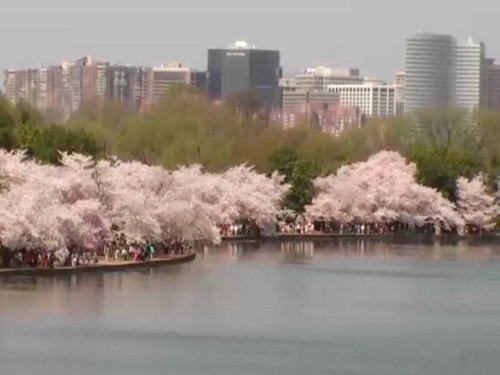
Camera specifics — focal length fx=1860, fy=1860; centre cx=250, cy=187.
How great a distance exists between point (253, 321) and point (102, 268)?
1130 centimetres

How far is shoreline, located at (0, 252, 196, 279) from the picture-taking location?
4469 centimetres

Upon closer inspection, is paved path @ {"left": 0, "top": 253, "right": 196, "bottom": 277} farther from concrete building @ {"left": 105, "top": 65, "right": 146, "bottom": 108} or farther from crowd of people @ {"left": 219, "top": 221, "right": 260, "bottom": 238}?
concrete building @ {"left": 105, "top": 65, "right": 146, "bottom": 108}

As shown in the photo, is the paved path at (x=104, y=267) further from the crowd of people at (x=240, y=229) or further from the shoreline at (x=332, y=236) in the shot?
the crowd of people at (x=240, y=229)

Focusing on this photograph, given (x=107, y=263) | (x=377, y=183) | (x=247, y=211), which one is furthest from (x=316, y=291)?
(x=377, y=183)

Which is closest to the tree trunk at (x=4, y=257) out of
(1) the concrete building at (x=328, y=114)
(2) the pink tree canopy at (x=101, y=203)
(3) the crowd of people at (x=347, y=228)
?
(2) the pink tree canopy at (x=101, y=203)

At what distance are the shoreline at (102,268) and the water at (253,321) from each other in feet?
2.32

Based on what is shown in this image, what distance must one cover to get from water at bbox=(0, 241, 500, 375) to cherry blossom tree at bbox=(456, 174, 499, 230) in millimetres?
31505

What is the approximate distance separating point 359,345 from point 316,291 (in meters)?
11.6

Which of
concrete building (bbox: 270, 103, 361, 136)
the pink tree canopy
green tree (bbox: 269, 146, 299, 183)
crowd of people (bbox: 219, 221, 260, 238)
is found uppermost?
concrete building (bbox: 270, 103, 361, 136)

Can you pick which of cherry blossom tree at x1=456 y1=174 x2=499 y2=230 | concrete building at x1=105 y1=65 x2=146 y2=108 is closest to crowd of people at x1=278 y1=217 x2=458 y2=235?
cherry blossom tree at x1=456 y1=174 x2=499 y2=230

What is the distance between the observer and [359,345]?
34281mm

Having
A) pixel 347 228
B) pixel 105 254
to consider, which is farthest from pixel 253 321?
pixel 347 228

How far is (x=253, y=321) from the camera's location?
123ft

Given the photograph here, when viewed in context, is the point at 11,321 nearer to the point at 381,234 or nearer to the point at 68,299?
the point at 68,299
